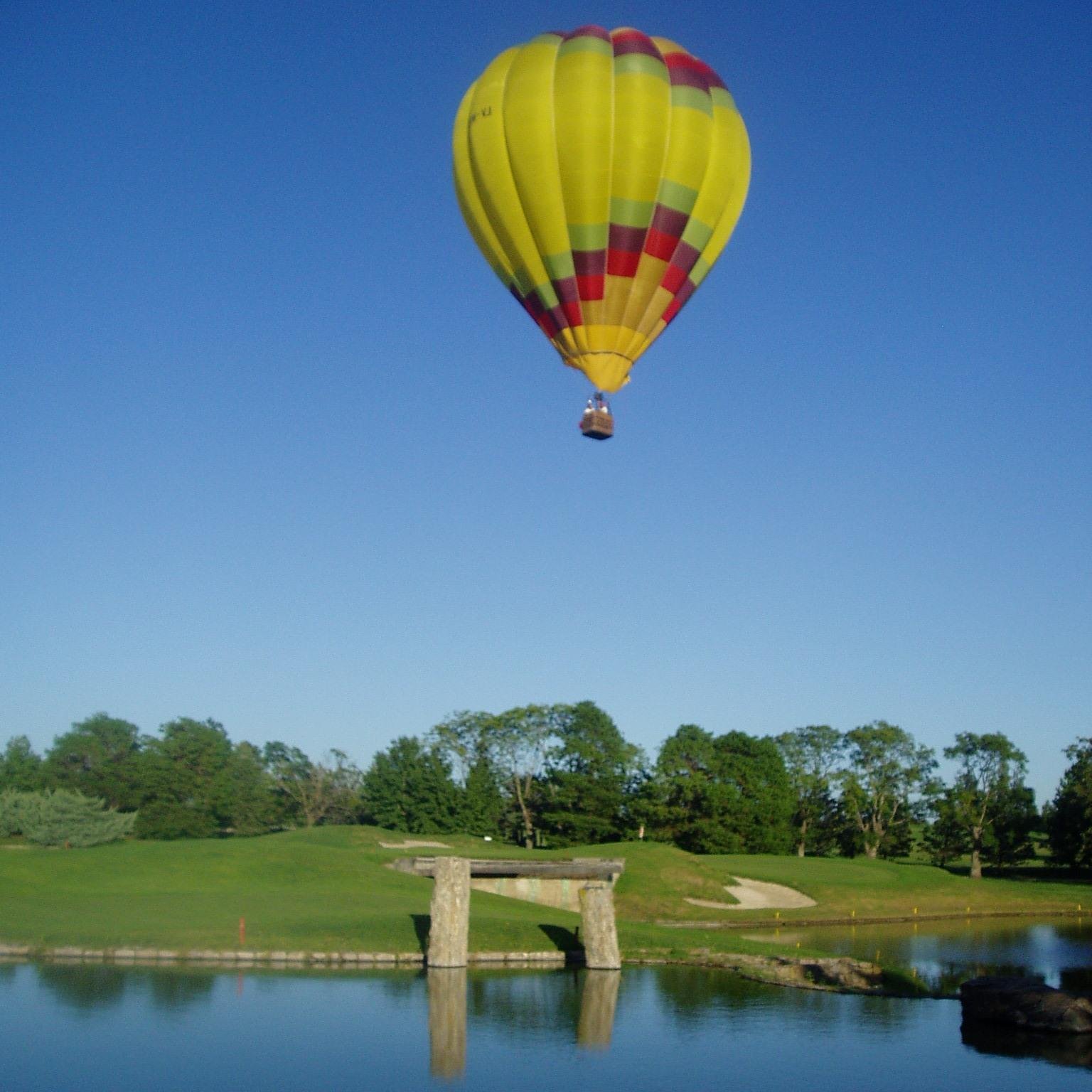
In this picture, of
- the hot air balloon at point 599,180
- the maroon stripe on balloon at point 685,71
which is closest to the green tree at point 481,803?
the hot air balloon at point 599,180

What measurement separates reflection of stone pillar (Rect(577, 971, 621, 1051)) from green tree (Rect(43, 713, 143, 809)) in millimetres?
51490

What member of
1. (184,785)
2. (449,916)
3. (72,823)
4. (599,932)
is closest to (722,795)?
(184,785)

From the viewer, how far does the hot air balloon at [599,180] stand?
2905 centimetres

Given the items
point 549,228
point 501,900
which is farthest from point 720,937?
point 549,228

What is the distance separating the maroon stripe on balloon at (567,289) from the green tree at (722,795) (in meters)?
49.3

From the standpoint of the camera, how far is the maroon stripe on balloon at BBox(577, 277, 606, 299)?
2992 centimetres

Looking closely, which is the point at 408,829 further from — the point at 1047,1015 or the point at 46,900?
the point at 1047,1015

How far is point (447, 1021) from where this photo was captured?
985 inches

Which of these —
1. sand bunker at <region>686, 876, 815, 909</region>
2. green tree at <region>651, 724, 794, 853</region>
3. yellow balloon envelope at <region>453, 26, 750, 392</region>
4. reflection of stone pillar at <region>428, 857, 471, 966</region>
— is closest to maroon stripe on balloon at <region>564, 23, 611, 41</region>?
yellow balloon envelope at <region>453, 26, 750, 392</region>

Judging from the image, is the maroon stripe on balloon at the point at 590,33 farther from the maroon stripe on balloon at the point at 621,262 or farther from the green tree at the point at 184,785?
the green tree at the point at 184,785

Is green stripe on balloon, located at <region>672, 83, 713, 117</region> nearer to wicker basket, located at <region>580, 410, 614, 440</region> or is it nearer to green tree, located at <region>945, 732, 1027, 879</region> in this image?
wicker basket, located at <region>580, 410, 614, 440</region>

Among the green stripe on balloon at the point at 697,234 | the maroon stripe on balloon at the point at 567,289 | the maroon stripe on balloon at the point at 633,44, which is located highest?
the maroon stripe on balloon at the point at 633,44

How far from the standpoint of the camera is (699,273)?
3153 cm

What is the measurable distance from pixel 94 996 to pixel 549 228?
19.8 m
